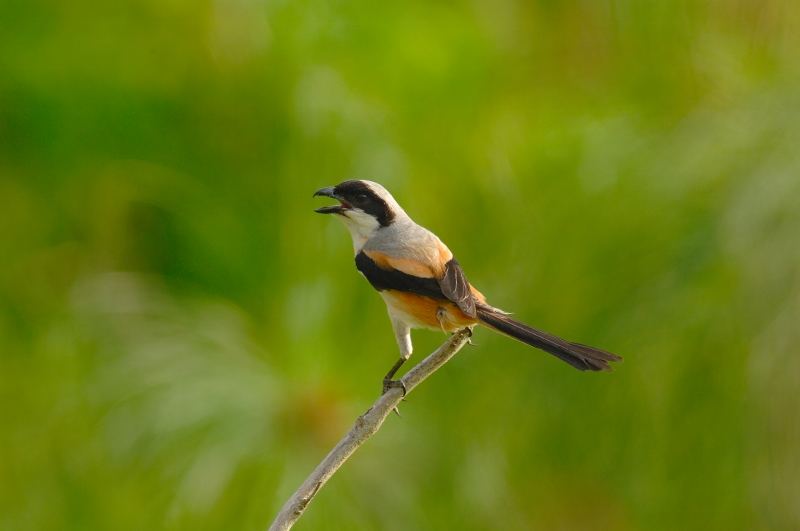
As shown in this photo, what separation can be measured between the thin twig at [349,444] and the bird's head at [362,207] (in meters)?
0.29

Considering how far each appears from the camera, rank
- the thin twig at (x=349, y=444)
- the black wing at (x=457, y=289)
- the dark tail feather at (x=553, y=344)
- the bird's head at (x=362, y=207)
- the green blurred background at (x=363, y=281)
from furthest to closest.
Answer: the green blurred background at (x=363, y=281), the bird's head at (x=362, y=207), the black wing at (x=457, y=289), the dark tail feather at (x=553, y=344), the thin twig at (x=349, y=444)

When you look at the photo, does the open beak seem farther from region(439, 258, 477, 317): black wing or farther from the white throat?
region(439, 258, 477, 317): black wing

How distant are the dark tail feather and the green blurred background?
4.19 ft

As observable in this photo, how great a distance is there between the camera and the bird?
1.68 metres

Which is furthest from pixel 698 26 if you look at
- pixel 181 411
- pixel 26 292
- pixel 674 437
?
pixel 26 292

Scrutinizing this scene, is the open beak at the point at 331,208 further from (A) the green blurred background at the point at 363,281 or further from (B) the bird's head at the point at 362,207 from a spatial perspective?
(A) the green blurred background at the point at 363,281

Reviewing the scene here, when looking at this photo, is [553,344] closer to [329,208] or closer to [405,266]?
[405,266]

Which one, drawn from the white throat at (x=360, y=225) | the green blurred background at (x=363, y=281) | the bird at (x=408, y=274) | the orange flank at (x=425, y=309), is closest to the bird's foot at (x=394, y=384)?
the bird at (x=408, y=274)

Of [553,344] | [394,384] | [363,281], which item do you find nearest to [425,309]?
[394,384]

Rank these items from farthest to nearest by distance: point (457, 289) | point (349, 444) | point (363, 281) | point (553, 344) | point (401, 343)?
1. point (363, 281)
2. point (401, 343)
3. point (457, 289)
4. point (553, 344)
5. point (349, 444)

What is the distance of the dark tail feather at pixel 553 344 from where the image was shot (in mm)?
1486

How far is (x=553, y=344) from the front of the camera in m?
1.54

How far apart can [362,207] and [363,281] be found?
1.93m

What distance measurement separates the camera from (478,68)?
420 centimetres
